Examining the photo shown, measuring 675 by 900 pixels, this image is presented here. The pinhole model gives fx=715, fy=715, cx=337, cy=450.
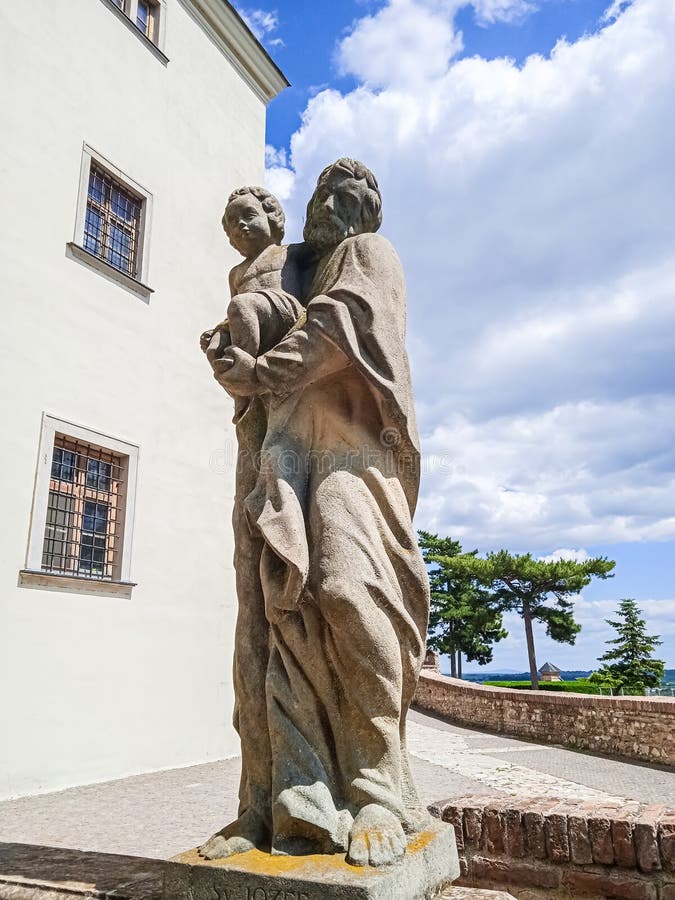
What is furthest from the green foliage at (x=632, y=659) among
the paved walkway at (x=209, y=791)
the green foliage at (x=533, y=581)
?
the paved walkway at (x=209, y=791)

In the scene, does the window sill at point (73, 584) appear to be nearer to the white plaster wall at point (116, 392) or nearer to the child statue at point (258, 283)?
the white plaster wall at point (116, 392)

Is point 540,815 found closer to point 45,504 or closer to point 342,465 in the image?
point 342,465

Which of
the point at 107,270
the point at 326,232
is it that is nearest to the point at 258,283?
the point at 326,232

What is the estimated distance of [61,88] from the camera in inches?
380

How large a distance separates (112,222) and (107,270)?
1.13m

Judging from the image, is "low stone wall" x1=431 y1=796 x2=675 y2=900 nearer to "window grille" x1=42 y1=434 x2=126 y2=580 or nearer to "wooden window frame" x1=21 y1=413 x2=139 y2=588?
"wooden window frame" x1=21 y1=413 x2=139 y2=588

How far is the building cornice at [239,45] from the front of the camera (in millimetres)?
13078

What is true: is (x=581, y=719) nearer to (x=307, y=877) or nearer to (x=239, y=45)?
(x=307, y=877)

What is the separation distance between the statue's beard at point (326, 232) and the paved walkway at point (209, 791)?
165 inches

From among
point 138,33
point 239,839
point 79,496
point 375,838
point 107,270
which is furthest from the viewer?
point 138,33

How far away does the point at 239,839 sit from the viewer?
220 cm

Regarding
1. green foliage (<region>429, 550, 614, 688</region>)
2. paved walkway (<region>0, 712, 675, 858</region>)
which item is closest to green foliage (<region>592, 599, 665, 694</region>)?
green foliage (<region>429, 550, 614, 688</region>)

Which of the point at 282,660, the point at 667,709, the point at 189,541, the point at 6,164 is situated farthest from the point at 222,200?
the point at 282,660

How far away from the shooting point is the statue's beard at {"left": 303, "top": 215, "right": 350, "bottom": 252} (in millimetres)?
2922
